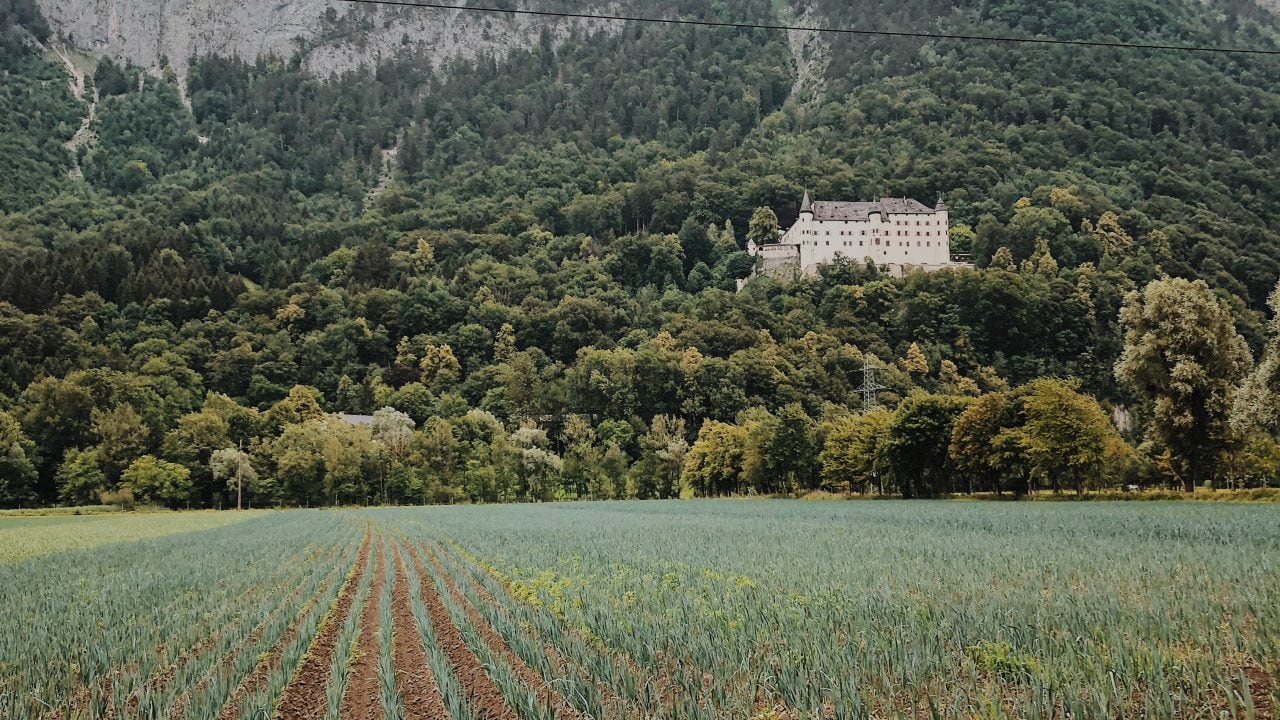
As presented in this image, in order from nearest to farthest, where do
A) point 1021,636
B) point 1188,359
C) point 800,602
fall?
point 1021,636 → point 800,602 → point 1188,359

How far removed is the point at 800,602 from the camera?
13.2m

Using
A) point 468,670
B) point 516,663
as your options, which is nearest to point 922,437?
point 516,663

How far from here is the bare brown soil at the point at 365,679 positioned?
9.47 metres

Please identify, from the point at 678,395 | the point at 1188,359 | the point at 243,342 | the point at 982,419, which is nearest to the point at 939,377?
the point at 678,395

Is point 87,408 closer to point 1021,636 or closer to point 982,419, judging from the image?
point 982,419

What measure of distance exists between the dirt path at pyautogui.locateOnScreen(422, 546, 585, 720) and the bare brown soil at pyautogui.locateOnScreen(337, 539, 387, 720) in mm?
1726

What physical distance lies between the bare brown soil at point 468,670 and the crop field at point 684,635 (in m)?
0.06

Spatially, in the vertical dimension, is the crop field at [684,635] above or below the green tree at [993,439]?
below

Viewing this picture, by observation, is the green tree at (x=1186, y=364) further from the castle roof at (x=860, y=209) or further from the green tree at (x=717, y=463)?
the castle roof at (x=860, y=209)

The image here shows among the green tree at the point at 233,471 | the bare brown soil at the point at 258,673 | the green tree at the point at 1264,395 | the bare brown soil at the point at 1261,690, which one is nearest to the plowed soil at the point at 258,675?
the bare brown soil at the point at 258,673

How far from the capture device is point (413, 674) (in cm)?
1113

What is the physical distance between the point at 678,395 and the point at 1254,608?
120092 mm

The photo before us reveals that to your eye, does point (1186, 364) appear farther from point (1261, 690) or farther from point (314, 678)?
point (314, 678)

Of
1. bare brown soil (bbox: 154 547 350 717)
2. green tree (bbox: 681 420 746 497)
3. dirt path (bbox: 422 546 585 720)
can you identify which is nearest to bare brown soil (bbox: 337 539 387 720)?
bare brown soil (bbox: 154 547 350 717)
